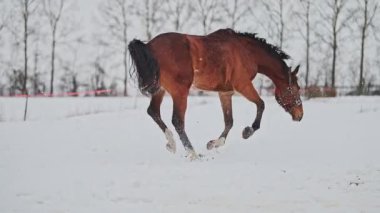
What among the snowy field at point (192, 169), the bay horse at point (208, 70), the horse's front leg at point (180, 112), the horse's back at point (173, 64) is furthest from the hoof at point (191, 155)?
the horse's back at point (173, 64)

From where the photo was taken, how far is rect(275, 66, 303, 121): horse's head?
889cm

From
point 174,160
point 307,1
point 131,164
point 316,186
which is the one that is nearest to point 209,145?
point 174,160

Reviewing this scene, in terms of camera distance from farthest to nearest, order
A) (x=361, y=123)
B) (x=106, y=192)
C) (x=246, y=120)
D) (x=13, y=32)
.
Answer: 1. (x=13, y=32)
2. (x=246, y=120)
3. (x=361, y=123)
4. (x=106, y=192)

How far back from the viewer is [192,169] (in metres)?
6.37

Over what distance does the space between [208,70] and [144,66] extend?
3.63 ft

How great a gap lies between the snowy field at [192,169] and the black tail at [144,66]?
3.78 ft

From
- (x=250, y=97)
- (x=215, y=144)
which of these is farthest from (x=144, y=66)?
(x=250, y=97)

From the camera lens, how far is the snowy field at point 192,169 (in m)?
4.67

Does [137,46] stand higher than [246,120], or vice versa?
[137,46]

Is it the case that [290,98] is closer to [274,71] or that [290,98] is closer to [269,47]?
[274,71]

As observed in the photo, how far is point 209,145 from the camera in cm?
807

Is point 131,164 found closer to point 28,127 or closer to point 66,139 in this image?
point 66,139

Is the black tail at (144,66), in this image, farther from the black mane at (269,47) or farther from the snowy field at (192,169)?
the black mane at (269,47)

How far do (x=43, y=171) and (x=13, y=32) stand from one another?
3288 centimetres
